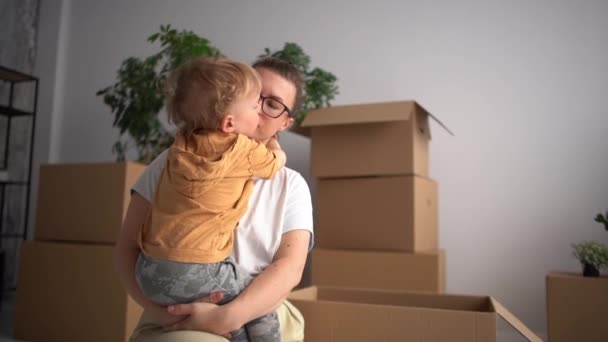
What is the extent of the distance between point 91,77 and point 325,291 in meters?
2.28

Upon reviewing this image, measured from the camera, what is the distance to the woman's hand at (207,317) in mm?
694

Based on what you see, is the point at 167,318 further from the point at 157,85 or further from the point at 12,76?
the point at 12,76

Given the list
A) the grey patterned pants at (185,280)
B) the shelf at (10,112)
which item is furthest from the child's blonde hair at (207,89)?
the shelf at (10,112)

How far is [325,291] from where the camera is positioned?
123cm

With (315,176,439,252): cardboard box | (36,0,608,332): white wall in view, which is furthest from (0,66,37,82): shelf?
(315,176,439,252): cardboard box

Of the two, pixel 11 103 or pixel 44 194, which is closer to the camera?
pixel 44 194

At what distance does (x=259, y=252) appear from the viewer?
0.80 meters

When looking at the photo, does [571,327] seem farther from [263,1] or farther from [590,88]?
[263,1]

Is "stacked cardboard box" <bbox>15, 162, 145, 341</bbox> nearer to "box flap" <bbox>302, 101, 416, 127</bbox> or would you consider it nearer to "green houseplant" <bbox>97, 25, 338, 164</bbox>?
"green houseplant" <bbox>97, 25, 338, 164</bbox>

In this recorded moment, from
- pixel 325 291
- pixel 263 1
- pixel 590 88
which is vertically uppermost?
pixel 263 1

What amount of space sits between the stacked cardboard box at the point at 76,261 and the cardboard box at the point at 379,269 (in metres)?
0.70

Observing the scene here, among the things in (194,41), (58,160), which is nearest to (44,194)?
(194,41)

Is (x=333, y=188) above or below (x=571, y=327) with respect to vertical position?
above

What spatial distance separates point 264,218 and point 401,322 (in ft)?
1.13
